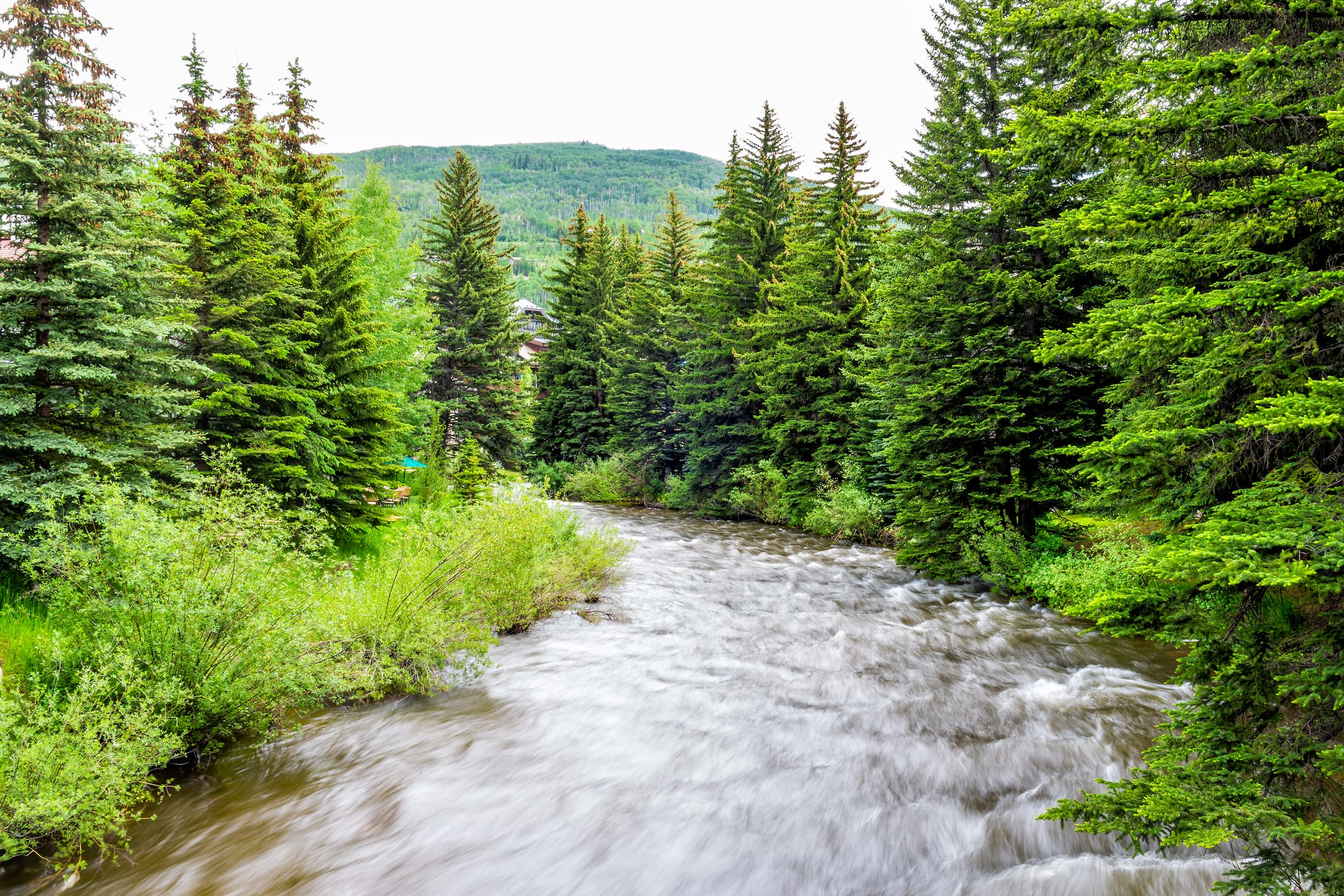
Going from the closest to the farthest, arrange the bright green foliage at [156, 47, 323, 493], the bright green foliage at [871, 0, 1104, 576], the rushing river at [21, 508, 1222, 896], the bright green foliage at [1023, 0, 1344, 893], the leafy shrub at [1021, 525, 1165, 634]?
the bright green foliage at [1023, 0, 1344, 893] → the rushing river at [21, 508, 1222, 896] → the bright green foliage at [156, 47, 323, 493] → the leafy shrub at [1021, 525, 1165, 634] → the bright green foliage at [871, 0, 1104, 576]

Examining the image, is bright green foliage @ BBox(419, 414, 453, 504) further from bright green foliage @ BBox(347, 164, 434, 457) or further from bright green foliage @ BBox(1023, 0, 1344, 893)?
bright green foliage @ BBox(1023, 0, 1344, 893)

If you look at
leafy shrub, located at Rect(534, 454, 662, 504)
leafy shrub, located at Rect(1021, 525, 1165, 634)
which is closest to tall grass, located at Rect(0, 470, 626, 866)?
leafy shrub, located at Rect(1021, 525, 1165, 634)

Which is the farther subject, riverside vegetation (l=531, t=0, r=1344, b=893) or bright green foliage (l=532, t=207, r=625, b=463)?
bright green foliage (l=532, t=207, r=625, b=463)

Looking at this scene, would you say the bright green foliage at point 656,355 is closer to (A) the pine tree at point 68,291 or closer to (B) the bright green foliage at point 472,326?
(B) the bright green foliage at point 472,326

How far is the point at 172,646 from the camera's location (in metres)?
4.68

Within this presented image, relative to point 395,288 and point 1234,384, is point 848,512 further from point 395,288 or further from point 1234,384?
point 395,288

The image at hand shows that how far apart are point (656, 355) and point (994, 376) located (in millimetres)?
21908

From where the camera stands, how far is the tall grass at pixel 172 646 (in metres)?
3.72

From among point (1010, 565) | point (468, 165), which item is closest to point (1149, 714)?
point (1010, 565)

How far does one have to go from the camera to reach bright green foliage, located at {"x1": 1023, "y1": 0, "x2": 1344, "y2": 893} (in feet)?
10.7

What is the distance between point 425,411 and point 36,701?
19.8 meters

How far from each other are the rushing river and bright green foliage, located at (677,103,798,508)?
17055 mm

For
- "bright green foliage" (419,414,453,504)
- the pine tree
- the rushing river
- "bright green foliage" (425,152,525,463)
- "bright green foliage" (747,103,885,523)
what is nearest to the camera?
the rushing river

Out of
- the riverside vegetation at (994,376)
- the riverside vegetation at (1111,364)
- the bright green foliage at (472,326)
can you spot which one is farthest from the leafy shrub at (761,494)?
the bright green foliage at (472,326)
